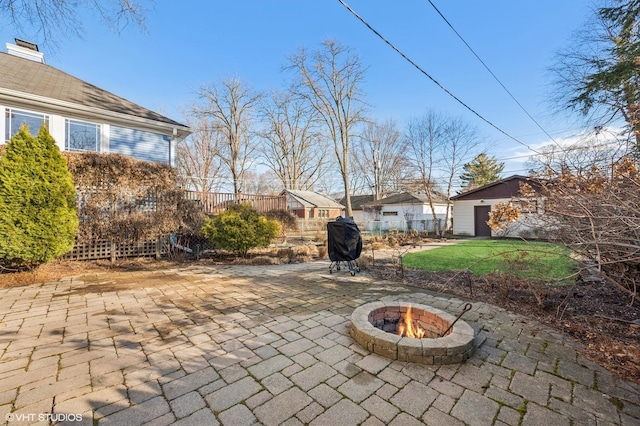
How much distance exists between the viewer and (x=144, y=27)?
13.1 feet

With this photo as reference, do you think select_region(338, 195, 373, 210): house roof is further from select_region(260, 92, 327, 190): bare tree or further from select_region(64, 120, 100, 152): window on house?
select_region(64, 120, 100, 152): window on house

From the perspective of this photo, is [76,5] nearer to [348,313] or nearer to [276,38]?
[348,313]

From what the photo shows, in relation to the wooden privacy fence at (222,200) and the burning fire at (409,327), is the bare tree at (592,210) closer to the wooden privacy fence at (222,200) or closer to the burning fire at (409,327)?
the burning fire at (409,327)

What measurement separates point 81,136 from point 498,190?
2034cm

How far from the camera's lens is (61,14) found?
11.5 feet

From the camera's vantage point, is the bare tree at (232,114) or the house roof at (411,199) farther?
the house roof at (411,199)

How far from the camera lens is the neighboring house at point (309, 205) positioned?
25.2 m

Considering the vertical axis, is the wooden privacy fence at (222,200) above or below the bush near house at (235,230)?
above

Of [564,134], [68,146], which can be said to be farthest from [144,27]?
[564,134]

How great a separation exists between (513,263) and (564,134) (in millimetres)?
7164

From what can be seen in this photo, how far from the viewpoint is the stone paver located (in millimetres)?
1698

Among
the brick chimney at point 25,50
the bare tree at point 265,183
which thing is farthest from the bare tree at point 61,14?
the bare tree at point 265,183

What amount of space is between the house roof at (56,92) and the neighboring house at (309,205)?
15.4 m

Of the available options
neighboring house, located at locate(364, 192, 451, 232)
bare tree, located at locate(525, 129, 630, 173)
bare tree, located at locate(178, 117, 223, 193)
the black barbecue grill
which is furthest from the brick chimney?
neighboring house, located at locate(364, 192, 451, 232)
